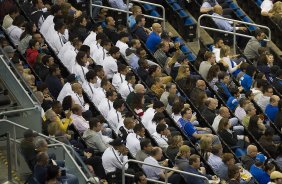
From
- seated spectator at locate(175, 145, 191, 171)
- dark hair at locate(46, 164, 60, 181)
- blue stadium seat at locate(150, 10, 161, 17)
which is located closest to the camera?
dark hair at locate(46, 164, 60, 181)

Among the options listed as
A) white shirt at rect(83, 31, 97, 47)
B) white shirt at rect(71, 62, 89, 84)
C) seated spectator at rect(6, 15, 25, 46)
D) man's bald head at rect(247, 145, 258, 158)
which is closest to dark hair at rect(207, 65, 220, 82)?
white shirt at rect(83, 31, 97, 47)

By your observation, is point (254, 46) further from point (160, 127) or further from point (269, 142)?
point (160, 127)

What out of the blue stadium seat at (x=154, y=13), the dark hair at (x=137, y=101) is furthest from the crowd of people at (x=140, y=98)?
the blue stadium seat at (x=154, y=13)

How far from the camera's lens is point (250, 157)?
22.5m

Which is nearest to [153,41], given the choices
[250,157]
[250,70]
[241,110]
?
[250,70]

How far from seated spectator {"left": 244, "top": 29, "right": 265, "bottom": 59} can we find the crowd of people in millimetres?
20

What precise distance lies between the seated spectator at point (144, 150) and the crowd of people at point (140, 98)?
0.07ft

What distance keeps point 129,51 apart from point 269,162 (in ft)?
13.1

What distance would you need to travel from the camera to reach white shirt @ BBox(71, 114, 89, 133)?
22.1 meters

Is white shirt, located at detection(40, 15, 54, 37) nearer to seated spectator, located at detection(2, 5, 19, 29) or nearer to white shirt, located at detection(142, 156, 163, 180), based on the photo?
seated spectator, located at detection(2, 5, 19, 29)

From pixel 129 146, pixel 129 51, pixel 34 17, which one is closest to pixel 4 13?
pixel 34 17

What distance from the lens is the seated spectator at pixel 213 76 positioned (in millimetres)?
25031

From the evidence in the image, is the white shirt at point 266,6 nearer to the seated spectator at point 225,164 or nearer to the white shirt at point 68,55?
the white shirt at point 68,55

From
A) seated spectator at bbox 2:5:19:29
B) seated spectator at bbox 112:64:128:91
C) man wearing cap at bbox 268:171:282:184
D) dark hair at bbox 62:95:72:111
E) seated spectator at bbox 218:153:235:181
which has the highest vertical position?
seated spectator at bbox 2:5:19:29
